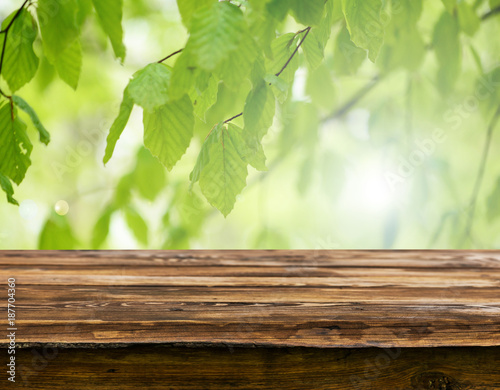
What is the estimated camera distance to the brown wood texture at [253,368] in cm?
51

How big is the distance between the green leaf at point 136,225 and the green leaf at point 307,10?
101 cm

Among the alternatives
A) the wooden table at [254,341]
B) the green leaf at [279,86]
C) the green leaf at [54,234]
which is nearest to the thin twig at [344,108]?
the green leaf at [54,234]

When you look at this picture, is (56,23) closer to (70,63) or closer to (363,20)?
(70,63)

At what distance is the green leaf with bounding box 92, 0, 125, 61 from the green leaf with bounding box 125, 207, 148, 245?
0.93 metres

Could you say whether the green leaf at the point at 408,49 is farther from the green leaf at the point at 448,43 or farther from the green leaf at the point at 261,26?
the green leaf at the point at 261,26

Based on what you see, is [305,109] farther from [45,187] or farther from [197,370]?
[45,187]

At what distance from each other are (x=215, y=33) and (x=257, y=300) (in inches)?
15.6

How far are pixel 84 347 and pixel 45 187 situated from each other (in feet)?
10.0

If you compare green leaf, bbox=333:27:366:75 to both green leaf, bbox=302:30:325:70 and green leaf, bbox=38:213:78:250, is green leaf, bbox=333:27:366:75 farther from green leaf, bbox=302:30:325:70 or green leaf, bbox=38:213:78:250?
green leaf, bbox=38:213:78:250

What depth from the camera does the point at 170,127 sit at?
1.34 feet

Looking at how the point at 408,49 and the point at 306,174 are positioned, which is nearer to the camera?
the point at 408,49

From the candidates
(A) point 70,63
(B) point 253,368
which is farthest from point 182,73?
(B) point 253,368

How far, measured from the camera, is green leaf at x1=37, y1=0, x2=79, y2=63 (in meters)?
0.44

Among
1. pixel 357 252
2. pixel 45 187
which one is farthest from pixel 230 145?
pixel 45 187
